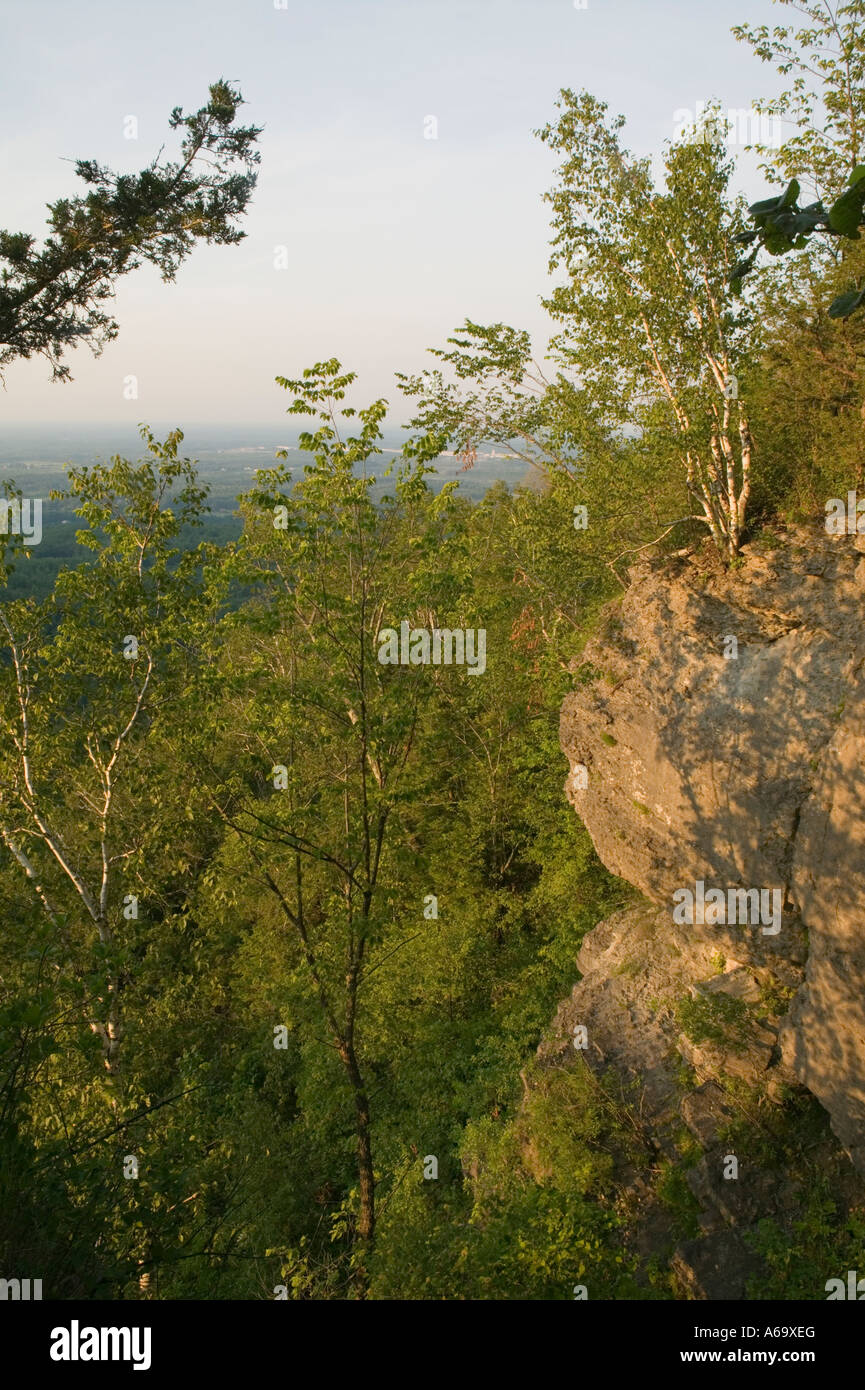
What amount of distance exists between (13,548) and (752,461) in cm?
1150

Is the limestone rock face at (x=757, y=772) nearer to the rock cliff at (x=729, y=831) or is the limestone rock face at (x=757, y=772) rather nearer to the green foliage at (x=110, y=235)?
the rock cliff at (x=729, y=831)

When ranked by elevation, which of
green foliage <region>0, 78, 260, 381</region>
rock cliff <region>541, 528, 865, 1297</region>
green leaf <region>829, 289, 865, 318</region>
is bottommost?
rock cliff <region>541, 528, 865, 1297</region>

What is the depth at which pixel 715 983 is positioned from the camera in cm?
1135

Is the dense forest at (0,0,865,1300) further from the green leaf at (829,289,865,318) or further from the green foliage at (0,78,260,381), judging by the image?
the green leaf at (829,289,865,318)

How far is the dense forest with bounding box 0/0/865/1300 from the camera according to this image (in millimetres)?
8195

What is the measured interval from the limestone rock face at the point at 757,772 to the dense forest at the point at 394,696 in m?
0.92

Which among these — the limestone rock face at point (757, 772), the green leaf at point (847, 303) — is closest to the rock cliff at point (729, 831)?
the limestone rock face at point (757, 772)

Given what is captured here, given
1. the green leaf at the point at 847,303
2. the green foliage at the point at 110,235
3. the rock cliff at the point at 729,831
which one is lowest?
the rock cliff at the point at 729,831

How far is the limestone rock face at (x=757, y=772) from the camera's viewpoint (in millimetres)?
8820

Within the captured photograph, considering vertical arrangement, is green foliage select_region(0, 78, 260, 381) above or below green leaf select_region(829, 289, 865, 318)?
above

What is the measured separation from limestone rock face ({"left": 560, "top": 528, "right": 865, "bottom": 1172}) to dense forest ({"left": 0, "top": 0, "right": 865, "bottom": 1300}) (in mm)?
920

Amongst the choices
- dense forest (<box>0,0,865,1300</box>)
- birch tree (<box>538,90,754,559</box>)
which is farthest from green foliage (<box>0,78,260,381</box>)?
birch tree (<box>538,90,754,559</box>)

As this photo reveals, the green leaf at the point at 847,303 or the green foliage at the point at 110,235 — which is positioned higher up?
the green foliage at the point at 110,235

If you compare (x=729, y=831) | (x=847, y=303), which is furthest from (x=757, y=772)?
(x=847, y=303)
